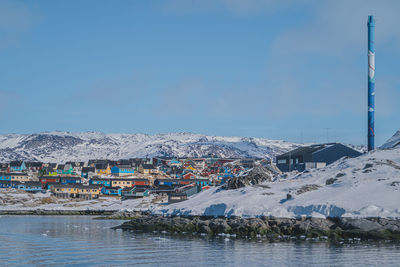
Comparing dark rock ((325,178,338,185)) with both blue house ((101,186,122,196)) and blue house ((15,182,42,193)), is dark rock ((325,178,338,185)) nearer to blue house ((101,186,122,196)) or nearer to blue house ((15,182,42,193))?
blue house ((101,186,122,196))

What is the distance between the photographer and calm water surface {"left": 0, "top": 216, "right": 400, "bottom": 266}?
29391 mm

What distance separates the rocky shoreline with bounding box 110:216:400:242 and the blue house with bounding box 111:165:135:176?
12230cm

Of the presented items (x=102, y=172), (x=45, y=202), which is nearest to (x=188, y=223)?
(x=45, y=202)

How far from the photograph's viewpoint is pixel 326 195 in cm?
4659

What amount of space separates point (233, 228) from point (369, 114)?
31859mm

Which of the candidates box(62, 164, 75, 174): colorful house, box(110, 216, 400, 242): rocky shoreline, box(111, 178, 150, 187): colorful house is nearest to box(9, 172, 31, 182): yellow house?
box(111, 178, 150, 187): colorful house

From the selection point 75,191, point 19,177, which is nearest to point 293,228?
point 75,191

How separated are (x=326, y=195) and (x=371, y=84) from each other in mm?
27415

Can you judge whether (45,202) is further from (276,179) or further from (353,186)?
(353,186)

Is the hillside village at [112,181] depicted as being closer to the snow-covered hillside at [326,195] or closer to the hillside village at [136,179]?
the hillside village at [136,179]

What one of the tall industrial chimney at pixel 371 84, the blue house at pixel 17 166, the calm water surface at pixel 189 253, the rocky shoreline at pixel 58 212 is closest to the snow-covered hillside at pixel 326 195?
the calm water surface at pixel 189 253

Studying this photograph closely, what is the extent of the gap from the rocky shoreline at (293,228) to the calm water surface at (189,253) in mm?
3096

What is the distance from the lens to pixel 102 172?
183 meters

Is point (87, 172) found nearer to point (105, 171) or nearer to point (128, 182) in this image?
point (105, 171)
